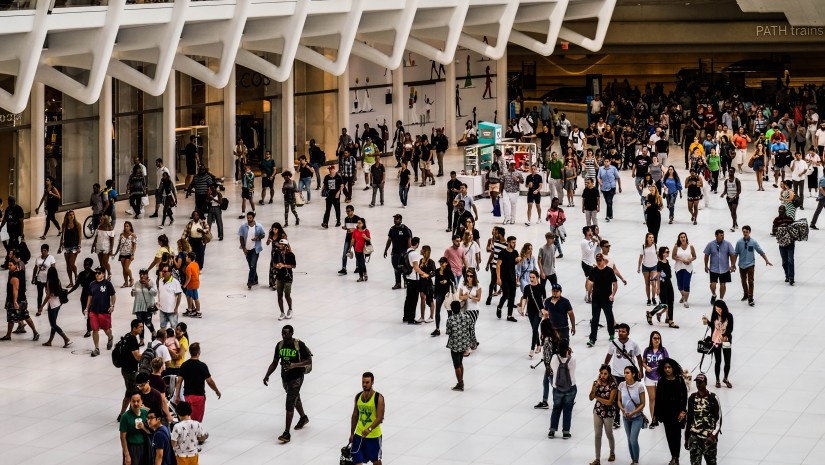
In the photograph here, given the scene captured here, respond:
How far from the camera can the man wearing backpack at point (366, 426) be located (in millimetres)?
15141

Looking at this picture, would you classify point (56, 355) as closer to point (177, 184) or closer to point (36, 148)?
point (36, 148)

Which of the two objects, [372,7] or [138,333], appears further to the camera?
[372,7]

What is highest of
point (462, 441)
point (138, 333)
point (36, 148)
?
point (36, 148)

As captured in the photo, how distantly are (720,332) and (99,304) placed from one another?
856 centimetres

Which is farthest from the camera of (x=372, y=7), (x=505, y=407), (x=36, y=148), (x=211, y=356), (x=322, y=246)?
(x=372, y=7)

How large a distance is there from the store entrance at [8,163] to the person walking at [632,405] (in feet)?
68.6

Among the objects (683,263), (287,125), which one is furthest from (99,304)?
(287,125)

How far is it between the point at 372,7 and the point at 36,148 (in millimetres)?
9129

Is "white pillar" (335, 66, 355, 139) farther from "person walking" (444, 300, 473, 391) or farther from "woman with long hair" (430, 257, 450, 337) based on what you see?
"person walking" (444, 300, 473, 391)

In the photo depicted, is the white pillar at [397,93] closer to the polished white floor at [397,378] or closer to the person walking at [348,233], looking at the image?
the polished white floor at [397,378]

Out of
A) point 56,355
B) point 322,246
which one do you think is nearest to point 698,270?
Result: point 322,246

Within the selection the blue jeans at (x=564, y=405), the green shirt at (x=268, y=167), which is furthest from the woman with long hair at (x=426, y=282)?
the green shirt at (x=268, y=167)

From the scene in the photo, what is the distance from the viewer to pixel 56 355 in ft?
68.8

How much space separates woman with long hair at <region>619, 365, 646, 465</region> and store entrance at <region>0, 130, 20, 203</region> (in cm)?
2090
